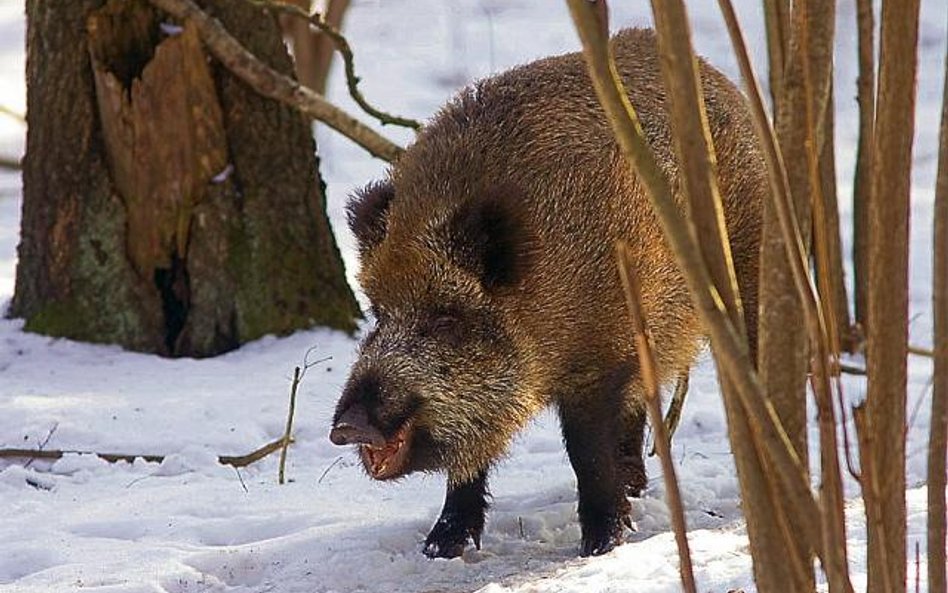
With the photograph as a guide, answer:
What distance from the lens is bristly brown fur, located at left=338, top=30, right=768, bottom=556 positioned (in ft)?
13.7

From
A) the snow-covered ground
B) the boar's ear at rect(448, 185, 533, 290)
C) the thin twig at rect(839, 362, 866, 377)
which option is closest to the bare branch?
the snow-covered ground

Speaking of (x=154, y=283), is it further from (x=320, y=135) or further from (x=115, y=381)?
(x=320, y=135)

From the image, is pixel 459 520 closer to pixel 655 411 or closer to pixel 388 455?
pixel 388 455

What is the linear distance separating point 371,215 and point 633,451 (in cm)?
122

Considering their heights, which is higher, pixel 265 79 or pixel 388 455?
pixel 265 79

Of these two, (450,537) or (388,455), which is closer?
(388,455)

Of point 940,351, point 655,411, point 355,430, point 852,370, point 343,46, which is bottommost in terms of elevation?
point 355,430

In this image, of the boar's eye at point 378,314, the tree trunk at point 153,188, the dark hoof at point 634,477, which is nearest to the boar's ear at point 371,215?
the boar's eye at point 378,314

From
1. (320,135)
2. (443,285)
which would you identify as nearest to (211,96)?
(443,285)

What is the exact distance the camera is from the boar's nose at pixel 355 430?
3776 millimetres

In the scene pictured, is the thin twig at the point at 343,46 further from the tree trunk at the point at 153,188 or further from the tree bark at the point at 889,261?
the tree bark at the point at 889,261

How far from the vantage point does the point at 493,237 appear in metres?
4.20

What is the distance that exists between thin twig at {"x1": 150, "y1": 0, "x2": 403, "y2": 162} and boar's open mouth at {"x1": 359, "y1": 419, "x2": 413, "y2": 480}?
227 cm

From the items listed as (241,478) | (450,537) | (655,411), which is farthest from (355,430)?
(655,411)
